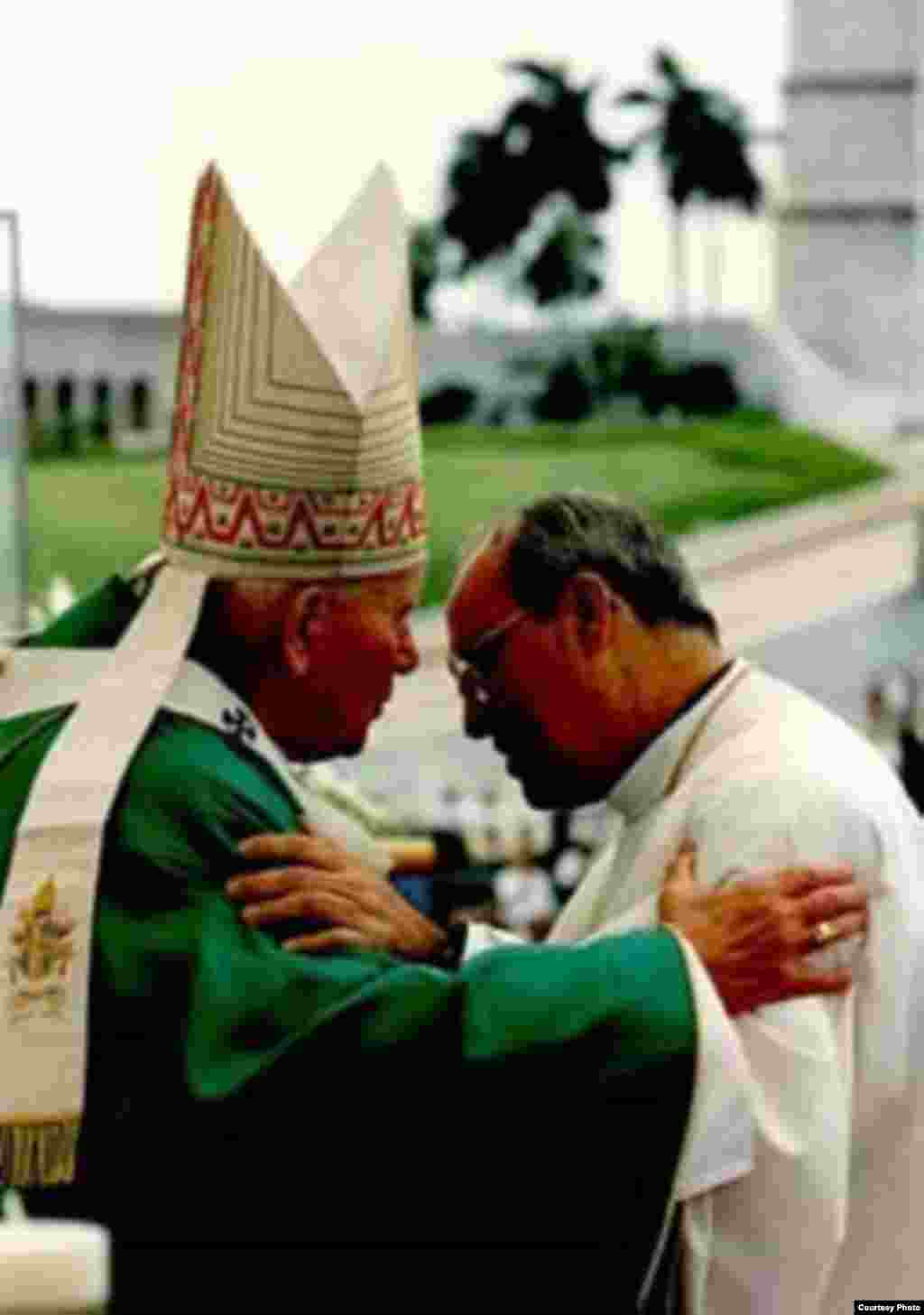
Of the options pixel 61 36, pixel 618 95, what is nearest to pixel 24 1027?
pixel 61 36

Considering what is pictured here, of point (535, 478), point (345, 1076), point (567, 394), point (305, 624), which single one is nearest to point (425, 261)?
point (535, 478)

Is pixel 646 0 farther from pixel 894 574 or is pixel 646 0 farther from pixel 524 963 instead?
pixel 524 963

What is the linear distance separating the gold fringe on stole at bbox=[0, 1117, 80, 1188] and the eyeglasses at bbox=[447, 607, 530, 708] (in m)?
0.47

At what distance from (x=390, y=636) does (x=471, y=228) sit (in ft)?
53.0

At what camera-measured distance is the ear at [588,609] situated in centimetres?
256

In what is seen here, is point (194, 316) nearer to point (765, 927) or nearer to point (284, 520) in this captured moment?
point (284, 520)

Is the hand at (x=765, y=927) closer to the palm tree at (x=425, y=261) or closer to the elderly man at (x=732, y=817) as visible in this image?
the elderly man at (x=732, y=817)

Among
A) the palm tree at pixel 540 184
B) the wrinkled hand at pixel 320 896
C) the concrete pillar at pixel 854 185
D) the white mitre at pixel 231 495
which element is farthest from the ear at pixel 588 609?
the concrete pillar at pixel 854 185

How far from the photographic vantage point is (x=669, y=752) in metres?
2.64

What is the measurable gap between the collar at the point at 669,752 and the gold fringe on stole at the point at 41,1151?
519 millimetres

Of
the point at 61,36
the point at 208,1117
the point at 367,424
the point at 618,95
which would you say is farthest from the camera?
the point at 618,95

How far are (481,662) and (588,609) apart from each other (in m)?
0.09

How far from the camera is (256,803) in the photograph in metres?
2.37

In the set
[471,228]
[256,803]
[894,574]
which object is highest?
[256,803]
